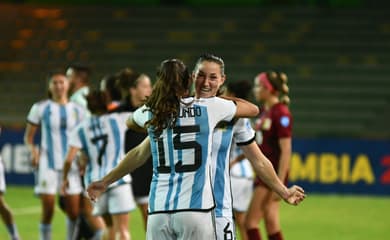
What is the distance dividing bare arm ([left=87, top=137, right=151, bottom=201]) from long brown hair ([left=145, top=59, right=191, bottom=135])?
304 mm

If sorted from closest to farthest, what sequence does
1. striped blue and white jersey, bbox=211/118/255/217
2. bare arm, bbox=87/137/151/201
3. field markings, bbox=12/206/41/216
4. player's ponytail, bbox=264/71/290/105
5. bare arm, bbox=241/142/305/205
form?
bare arm, bbox=87/137/151/201 < bare arm, bbox=241/142/305/205 < striped blue and white jersey, bbox=211/118/255/217 < player's ponytail, bbox=264/71/290/105 < field markings, bbox=12/206/41/216

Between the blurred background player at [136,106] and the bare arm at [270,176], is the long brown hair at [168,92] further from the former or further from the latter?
the blurred background player at [136,106]

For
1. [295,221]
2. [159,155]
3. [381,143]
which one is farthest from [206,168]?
[381,143]

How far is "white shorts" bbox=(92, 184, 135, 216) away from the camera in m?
9.99

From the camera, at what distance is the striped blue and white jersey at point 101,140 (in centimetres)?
1008

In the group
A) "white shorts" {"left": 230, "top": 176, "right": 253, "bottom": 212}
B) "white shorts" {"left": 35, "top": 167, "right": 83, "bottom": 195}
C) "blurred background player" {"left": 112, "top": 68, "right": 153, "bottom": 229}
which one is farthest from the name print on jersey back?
"white shorts" {"left": 35, "top": 167, "right": 83, "bottom": 195}

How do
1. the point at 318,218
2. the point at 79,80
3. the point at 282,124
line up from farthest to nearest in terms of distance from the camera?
the point at 318,218 → the point at 79,80 → the point at 282,124

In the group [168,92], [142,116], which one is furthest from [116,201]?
[168,92]

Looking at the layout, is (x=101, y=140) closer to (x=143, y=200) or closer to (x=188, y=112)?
(x=143, y=200)

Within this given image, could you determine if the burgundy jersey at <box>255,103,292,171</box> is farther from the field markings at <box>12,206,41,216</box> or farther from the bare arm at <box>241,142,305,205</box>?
the field markings at <box>12,206,41,216</box>

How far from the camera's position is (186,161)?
667 cm

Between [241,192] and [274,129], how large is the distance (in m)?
1.07

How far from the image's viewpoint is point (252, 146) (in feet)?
23.9

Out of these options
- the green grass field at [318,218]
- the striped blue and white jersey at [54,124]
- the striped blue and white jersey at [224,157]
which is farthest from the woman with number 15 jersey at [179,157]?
the green grass field at [318,218]
